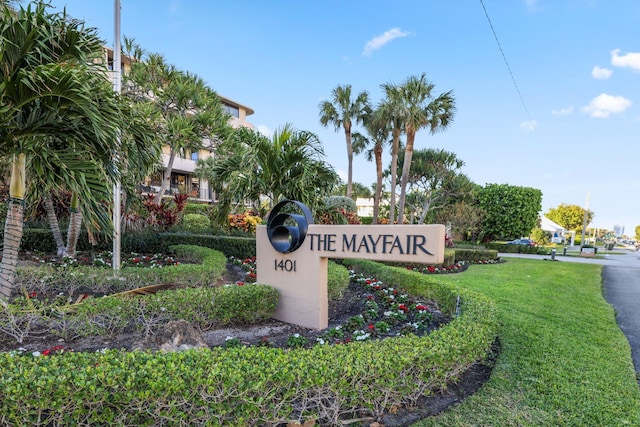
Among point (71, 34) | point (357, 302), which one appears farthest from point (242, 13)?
point (357, 302)

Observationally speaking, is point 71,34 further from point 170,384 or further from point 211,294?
point 170,384

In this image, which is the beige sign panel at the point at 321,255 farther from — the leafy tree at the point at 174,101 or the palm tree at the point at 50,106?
the leafy tree at the point at 174,101

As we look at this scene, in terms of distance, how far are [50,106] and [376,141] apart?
18.6 meters

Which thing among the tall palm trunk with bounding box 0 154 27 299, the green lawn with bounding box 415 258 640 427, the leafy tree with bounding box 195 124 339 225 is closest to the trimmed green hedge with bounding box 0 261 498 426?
the green lawn with bounding box 415 258 640 427

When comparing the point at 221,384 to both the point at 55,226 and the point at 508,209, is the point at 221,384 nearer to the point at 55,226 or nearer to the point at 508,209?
the point at 55,226

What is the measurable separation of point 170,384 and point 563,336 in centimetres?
524

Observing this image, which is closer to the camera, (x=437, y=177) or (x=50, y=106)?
(x=50, y=106)

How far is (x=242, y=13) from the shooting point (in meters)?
7.77

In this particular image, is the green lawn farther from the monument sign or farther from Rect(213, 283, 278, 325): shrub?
Rect(213, 283, 278, 325): shrub

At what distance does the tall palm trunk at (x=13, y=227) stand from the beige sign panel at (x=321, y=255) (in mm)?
3440

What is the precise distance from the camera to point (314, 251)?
196 inches

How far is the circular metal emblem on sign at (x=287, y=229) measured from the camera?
16.8 ft

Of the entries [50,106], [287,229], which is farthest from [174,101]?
[287,229]

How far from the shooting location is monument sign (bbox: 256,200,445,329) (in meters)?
3.98
